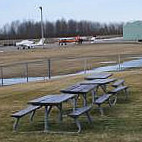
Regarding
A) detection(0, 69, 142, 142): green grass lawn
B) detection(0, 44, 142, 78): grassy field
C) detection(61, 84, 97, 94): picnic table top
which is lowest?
detection(0, 44, 142, 78): grassy field

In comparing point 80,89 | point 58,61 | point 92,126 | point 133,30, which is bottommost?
point 58,61

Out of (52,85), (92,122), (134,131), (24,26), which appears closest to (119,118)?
(92,122)

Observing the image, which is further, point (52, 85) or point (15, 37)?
point (15, 37)

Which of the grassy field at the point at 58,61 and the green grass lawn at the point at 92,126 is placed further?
the grassy field at the point at 58,61

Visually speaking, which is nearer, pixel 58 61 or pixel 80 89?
pixel 80 89

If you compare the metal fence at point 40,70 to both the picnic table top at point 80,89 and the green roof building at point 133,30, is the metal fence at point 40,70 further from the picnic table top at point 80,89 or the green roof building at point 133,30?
the green roof building at point 133,30

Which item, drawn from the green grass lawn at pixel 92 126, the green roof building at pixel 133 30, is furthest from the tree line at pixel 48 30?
the green grass lawn at pixel 92 126

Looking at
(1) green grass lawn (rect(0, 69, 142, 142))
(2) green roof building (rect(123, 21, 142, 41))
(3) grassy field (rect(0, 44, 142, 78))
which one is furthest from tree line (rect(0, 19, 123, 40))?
(1) green grass lawn (rect(0, 69, 142, 142))

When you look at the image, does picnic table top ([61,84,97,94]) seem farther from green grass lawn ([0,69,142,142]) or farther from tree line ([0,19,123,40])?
tree line ([0,19,123,40])

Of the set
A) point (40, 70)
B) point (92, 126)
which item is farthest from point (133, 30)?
point (92, 126)

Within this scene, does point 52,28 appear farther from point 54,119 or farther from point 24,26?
point 54,119

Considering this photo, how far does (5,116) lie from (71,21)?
185744 mm

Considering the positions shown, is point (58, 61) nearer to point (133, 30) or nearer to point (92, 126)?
point (92, 126)

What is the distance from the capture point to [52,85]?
1778 centimetres
